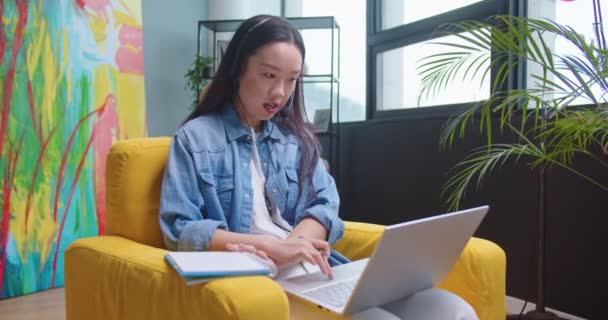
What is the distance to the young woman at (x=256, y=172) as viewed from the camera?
3.66 feet

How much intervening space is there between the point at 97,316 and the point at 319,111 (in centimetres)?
242

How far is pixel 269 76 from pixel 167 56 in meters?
2.50

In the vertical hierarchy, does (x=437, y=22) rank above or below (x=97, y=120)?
above

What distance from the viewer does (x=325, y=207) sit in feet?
4.41

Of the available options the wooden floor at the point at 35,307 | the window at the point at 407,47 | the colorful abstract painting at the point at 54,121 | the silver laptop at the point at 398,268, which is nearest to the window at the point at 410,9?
the window at the point at 407,47

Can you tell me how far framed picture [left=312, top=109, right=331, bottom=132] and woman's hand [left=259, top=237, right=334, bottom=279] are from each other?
2.16m

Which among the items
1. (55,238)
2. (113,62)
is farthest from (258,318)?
(113,62)

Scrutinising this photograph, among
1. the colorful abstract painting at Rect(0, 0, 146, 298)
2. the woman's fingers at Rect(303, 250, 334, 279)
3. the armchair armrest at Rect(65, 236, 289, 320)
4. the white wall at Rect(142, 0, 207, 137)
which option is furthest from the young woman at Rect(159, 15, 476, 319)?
the white wall at Rect(142, 0, 207, 137)

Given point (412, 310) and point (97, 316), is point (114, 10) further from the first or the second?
point (412, 310)

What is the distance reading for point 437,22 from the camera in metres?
2.72

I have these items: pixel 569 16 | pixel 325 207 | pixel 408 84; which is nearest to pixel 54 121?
pixel 325 207

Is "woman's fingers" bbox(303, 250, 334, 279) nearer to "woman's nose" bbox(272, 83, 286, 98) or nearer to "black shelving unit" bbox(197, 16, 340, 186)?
"woman's nose" bbox(272, 83, 286, 98)

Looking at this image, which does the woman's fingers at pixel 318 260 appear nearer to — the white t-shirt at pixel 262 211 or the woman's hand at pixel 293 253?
the woman's hand at pixel 293 253

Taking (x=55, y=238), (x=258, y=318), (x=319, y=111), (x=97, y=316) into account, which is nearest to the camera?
(x=258, y=318)
